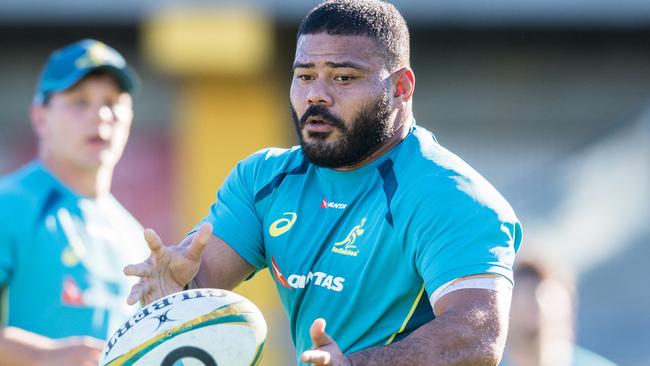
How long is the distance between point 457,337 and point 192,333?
85cm

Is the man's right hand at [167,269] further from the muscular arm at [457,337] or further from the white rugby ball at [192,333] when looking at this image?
the muscular arm at [457,337]

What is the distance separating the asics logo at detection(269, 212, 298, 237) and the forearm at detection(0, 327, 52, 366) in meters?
1.61

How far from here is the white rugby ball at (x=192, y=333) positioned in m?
3.80

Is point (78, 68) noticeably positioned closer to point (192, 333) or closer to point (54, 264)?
point (54, 264)

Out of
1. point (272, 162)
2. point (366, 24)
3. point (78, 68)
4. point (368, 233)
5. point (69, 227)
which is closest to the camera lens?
point (368, 233)

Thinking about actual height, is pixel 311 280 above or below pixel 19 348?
above

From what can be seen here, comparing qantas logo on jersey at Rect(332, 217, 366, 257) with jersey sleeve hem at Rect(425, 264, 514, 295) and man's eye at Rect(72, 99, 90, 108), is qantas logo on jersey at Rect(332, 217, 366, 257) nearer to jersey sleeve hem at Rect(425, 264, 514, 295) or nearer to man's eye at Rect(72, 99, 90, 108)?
jersey sleeve hem at Rect(425, 264, 514, 295)

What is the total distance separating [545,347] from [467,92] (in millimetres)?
8330

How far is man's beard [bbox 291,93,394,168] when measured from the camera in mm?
4152

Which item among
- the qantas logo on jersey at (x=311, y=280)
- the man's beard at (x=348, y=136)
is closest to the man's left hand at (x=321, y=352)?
the qantas logo on jersey at (x=311, y=280)

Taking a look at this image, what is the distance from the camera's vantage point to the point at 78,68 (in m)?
6.41

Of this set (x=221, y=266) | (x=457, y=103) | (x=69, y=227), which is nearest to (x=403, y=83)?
(x=221, y=266)

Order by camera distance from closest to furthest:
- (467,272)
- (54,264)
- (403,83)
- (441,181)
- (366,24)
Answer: (467,272) → (441,181) → (366,24) → (403,83) → (54,264)

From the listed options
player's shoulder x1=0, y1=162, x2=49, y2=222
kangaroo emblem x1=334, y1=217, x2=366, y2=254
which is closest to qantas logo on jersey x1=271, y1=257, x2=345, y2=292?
kangaroo emblem x1=334, y1=217, x2=366, y2=254
